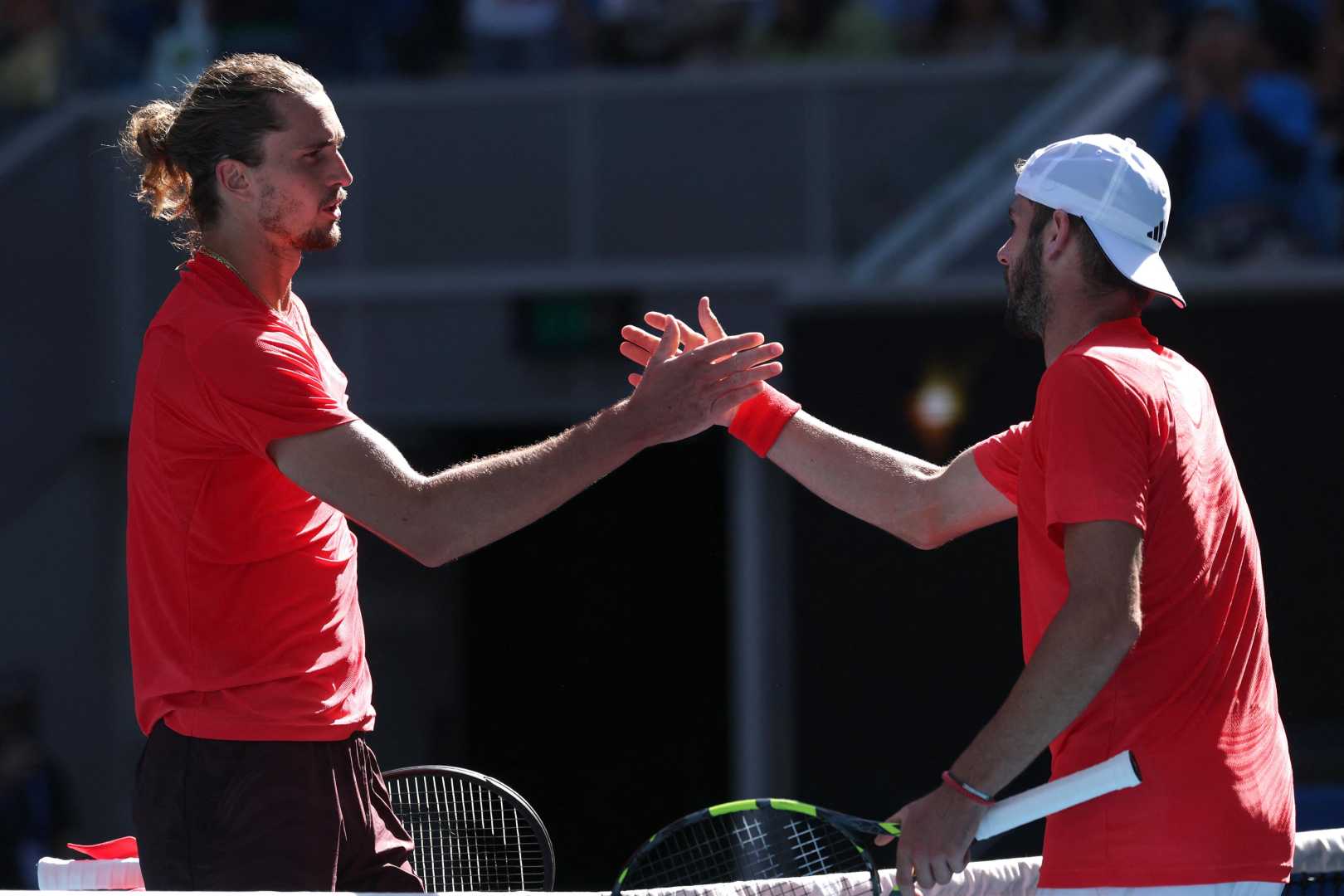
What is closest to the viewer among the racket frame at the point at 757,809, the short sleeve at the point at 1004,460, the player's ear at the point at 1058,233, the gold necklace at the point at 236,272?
the racket frame at the point at 757,809

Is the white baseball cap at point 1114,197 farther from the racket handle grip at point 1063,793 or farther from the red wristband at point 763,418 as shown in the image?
the red wristband at point 763,418

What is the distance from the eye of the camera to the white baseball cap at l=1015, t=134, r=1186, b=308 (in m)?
2.81

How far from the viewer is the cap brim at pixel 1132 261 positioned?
2.78 meters

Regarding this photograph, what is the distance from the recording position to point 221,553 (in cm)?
287

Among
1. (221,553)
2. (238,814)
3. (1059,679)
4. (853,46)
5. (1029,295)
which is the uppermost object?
(853,46)

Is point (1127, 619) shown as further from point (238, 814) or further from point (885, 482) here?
point (238, 814)

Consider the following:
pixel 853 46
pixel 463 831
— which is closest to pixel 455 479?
pixel 463 831

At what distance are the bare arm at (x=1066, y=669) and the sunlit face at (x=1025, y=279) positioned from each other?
48cm

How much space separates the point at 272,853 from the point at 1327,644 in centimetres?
540

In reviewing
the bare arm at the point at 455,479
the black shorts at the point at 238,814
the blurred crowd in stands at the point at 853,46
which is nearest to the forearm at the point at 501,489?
the bare arm at the point at 455,479

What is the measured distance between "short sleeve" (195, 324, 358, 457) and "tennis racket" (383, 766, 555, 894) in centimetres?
84

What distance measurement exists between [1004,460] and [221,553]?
1385 mm

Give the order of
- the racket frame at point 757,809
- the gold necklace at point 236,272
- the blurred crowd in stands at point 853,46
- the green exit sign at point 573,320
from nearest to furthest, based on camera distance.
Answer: the racket frame at point 757,809 → the gold necklace at point 236,272 → the blurred crowd in stands at point 853,46 → the green exit sign at point 573,320

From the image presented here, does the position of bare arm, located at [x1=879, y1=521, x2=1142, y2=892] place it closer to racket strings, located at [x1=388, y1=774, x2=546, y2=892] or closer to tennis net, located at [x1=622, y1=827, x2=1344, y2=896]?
tennis net, located at [x1=622, y1=827, x2=1344, y2=896]
